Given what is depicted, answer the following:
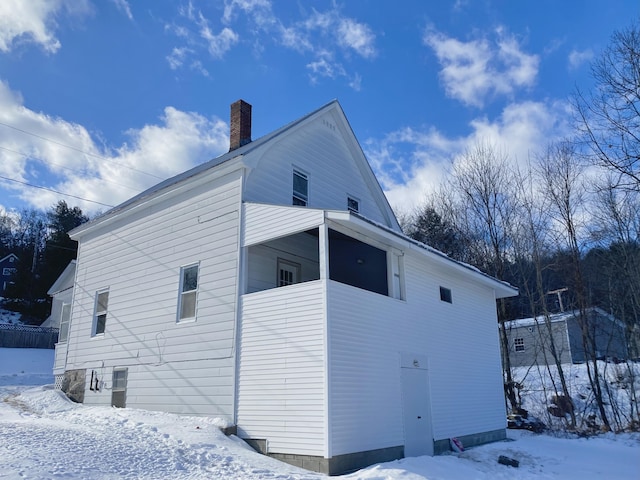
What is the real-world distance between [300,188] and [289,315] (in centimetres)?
530

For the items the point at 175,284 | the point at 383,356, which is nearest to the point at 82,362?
the point at 175,284

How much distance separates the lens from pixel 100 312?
15.2 metres

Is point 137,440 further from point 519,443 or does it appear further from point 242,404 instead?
point 519,443

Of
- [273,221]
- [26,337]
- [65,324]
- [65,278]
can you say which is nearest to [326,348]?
[273,221]

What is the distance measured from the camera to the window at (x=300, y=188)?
14.1 metres

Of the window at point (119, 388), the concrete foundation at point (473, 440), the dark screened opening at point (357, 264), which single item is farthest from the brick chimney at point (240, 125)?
the concrete foundation at point (473, 440)

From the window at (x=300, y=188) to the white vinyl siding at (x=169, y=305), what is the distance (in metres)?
2.45

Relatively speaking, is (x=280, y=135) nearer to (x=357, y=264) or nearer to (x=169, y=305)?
(x=357, y=264)

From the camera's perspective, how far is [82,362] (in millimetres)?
15125

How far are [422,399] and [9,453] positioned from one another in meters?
8.44

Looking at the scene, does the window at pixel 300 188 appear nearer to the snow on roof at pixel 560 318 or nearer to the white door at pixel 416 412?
the white door at pixel 416 412

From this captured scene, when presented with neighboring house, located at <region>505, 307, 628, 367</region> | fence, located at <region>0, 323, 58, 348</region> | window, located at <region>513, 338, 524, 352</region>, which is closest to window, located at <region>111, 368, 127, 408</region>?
fence, located at <region>0, 323, 58, 348</region>

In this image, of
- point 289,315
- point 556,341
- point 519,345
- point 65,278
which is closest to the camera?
point 289,315

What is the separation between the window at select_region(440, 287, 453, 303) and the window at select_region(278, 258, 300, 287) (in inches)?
168
